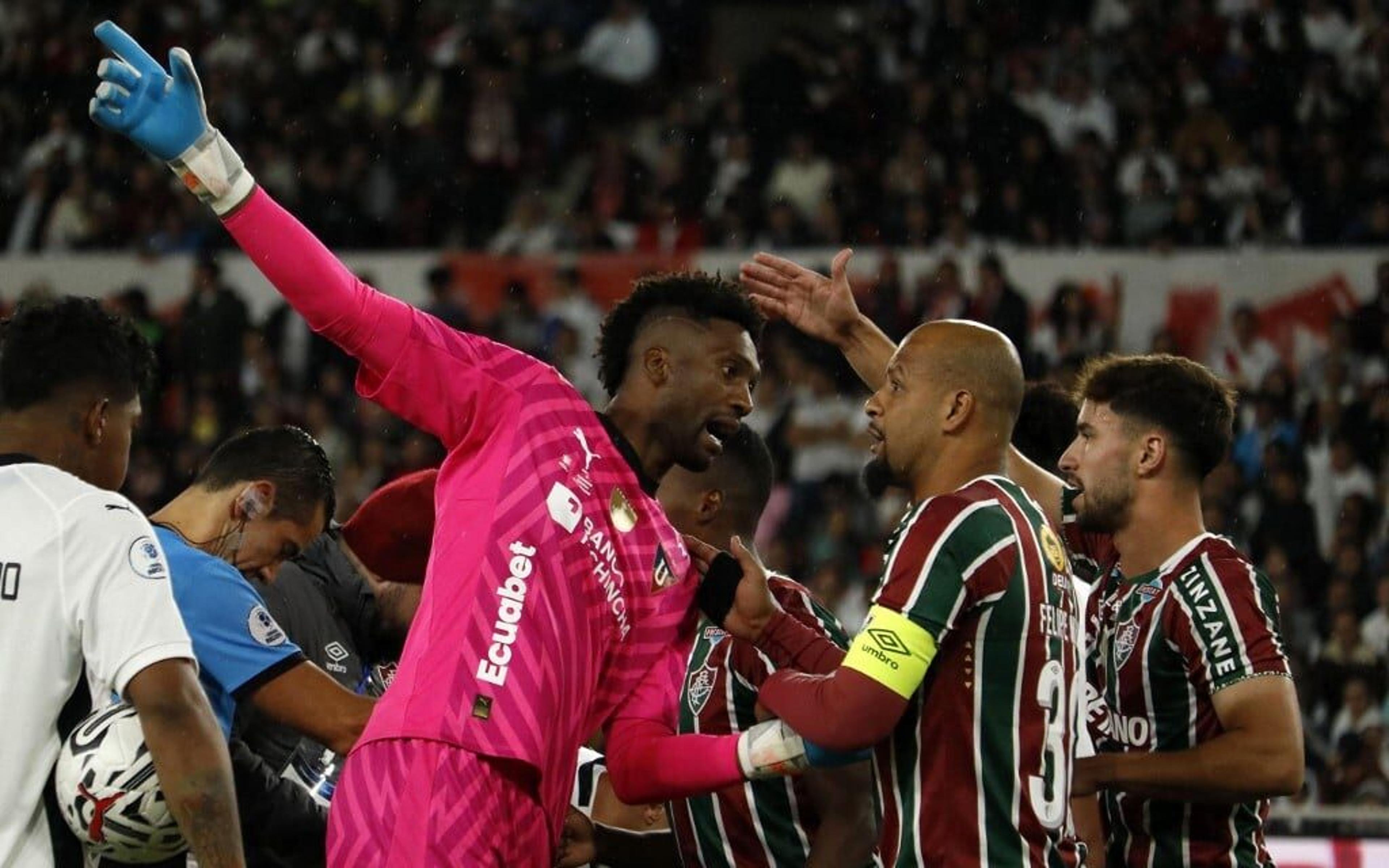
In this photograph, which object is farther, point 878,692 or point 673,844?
point 673,844

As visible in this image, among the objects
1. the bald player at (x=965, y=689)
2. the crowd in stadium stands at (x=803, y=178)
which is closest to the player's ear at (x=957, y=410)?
the bald player at (x=965, y=689)

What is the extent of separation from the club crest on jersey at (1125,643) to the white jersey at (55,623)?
255cm

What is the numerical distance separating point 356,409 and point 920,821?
11.8 metres

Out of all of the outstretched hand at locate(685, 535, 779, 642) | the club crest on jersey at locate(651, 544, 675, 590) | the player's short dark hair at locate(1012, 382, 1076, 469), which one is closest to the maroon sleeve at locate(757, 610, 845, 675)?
the outstretched hand at locate(685, 535, 779, 642)

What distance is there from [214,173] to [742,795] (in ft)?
7.96

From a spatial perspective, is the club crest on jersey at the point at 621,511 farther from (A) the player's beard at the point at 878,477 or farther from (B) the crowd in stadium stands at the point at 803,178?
(B) the crowd in stadium stands at the point at 803,178

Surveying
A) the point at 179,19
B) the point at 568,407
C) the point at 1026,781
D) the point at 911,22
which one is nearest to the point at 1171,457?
the point at 1026,781

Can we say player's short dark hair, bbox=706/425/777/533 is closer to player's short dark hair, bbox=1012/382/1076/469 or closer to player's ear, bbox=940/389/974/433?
player's short dark hair, bbox=1012/382/1076/469

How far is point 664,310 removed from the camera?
5141 millimetres

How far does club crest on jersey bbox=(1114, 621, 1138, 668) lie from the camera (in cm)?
537

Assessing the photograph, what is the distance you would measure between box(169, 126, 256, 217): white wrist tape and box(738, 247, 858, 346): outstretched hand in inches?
76.9

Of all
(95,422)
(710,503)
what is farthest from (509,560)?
(710,503)

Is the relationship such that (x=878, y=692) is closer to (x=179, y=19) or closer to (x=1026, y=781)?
(x=1026, y=781)

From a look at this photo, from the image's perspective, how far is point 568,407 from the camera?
479 centimetres
